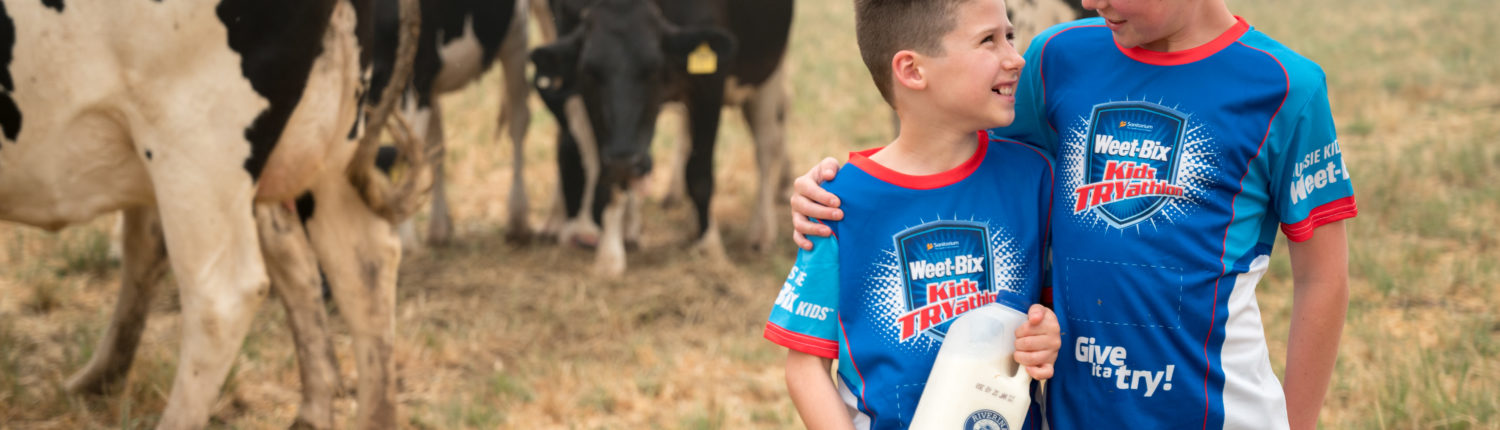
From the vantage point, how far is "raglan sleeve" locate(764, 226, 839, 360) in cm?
179

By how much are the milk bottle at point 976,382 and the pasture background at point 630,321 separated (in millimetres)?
2054

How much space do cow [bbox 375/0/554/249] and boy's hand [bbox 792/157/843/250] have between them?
3323mm

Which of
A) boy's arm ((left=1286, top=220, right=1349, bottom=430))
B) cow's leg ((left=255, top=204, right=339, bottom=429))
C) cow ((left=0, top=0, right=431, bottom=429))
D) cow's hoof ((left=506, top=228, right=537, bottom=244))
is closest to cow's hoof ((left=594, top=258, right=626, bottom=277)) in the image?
cow's hoof ((left=506, top=228, right=537, bottom=244))

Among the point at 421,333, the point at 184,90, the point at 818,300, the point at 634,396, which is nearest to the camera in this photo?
the point at 818,300

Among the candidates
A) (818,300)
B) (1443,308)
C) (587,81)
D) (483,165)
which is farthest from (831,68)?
(818,300)

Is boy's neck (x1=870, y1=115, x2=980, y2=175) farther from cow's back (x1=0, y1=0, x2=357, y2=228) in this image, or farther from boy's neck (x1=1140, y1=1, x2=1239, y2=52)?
cow's back (x1=0, y1=0, x2=357, y2=228)

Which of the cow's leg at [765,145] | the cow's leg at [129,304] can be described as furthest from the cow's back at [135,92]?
the cow's leg at [765,145]

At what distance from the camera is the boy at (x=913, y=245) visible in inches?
69.6

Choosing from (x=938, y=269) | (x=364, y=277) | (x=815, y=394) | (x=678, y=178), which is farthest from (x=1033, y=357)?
(x=678, y=178)

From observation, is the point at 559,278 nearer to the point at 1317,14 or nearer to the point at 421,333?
the point at 421,333

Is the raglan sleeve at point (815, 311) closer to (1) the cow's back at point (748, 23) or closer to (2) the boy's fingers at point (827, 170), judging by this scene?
(2) the boy's fingers at point (827, 170)

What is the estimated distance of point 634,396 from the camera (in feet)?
13.4

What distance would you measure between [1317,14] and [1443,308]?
15.5 metres

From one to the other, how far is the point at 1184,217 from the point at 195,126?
212 cm
